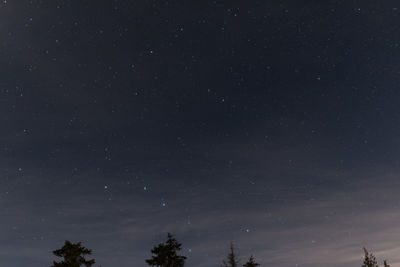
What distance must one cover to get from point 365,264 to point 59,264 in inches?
1307

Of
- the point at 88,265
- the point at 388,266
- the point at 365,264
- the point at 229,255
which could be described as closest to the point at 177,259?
the point at 229,255

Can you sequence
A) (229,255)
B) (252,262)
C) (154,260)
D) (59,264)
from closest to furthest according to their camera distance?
(59,264) < (154,260) < (229,255) < (252,262)

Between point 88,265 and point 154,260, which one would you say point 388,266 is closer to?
point 154,260

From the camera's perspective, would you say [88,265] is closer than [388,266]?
Yes

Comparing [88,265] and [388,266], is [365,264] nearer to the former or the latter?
[388,266]

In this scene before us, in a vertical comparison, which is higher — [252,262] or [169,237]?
[169,237]

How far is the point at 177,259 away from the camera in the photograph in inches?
1164

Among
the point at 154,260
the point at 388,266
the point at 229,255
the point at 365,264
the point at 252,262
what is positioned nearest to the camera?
the point at 154,260

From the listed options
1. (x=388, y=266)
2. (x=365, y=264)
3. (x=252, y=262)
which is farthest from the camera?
(x=388, y=266)

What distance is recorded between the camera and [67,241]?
77.8 feet

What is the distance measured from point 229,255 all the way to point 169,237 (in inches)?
232

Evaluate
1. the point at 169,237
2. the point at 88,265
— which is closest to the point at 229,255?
the point at 169,237

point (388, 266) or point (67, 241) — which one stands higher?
point (67, 241)

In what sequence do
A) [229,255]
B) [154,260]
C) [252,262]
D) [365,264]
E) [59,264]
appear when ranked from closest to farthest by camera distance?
[59,264] → [154,260] → [229,255] → [252,262] → [365,264]
